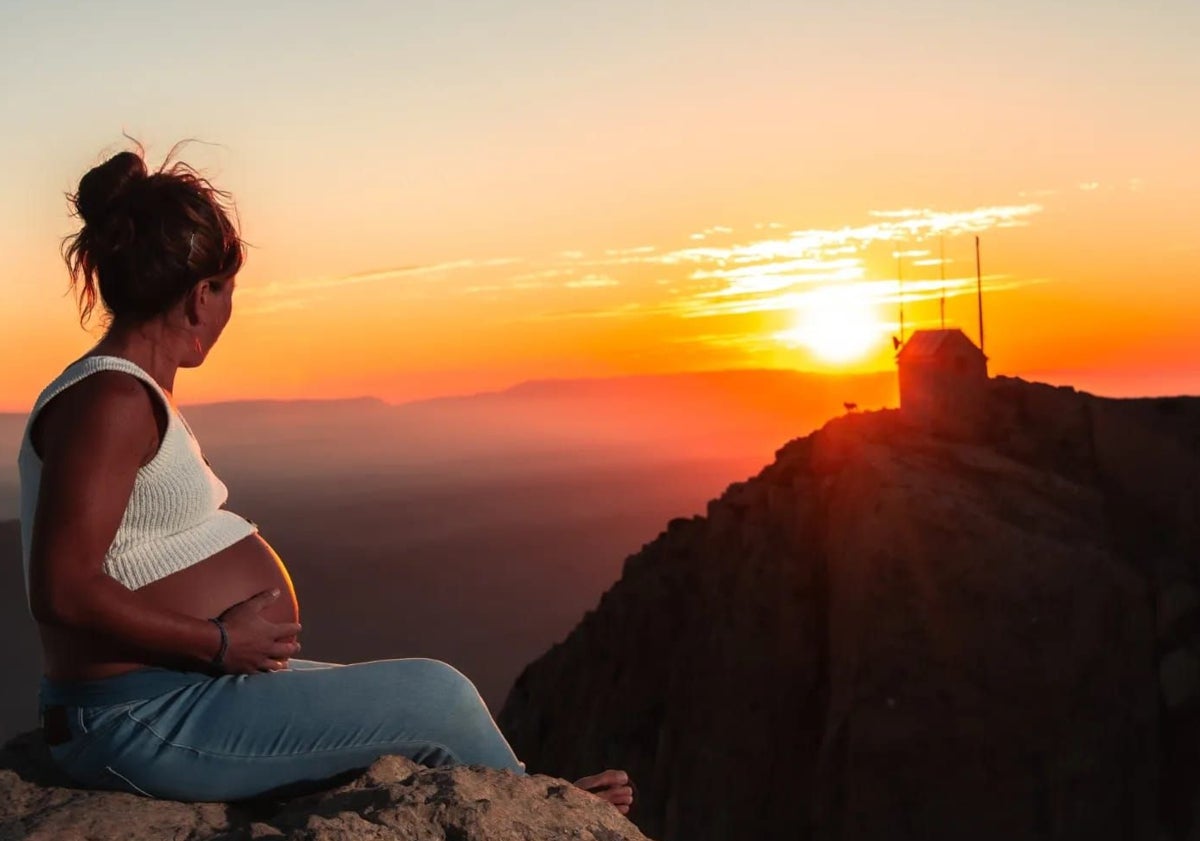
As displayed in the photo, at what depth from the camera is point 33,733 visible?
3.72 meters

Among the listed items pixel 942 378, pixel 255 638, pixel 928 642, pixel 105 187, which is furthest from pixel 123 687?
pixel 942 378

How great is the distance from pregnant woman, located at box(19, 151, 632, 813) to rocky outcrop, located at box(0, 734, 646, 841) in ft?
Result: 0.21

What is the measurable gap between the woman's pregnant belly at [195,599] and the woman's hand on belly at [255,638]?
0.04 m

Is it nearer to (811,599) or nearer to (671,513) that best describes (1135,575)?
(811,599)

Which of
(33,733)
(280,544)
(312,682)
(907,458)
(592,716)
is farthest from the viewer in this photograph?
(280,544)

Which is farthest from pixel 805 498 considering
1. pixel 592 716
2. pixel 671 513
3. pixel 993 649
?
pixel 671 513

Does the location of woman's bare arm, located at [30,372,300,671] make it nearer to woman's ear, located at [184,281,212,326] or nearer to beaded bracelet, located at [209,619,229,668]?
beaded bracelet, located at [209,619,229,668]

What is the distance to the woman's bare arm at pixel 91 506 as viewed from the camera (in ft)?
9.11

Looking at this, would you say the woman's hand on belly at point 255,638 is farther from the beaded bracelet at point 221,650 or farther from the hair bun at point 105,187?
the hair bun at point 105,187

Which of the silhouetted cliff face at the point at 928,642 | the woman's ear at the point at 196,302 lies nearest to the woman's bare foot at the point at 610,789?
the woman's ear at the point at 196,302

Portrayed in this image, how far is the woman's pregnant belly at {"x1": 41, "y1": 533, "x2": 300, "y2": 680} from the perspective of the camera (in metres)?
3.02

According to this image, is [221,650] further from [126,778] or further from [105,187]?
[105,187]

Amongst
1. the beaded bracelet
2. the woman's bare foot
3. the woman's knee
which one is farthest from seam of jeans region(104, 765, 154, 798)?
the woman's bare foot

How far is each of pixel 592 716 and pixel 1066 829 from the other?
667 centimetres
